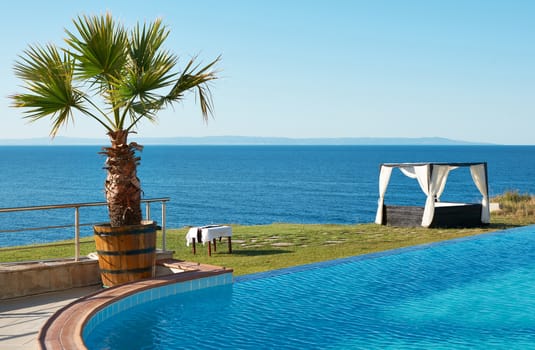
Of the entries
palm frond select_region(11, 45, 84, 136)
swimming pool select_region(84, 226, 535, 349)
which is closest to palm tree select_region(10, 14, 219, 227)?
palm frond select_region(11, 45, 84, 136)

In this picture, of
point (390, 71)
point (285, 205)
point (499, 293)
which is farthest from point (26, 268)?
point (390, 71)

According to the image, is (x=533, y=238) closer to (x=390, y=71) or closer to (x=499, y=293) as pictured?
(x=499, y=293)

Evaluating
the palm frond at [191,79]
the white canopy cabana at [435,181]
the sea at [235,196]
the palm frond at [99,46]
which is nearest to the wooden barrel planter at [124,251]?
the palm frond at [191,79]

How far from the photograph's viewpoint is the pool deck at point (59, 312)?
5543mm

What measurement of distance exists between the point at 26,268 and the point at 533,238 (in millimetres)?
11532

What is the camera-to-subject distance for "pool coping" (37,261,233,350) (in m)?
5.54

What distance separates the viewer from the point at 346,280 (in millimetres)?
9562

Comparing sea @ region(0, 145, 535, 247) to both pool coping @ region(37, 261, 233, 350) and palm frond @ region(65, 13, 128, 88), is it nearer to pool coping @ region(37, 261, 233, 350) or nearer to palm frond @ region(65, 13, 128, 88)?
pool coping @ region(37, 261, 233, 350)

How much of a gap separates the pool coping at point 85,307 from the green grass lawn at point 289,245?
1.81 meters

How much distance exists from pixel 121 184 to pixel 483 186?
→ 530 inches

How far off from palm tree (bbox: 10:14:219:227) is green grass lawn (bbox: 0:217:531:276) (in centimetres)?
228

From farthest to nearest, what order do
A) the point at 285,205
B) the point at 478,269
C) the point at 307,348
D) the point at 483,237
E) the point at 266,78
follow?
1. the point at 266,78
2. the point at 285,205
3. the point at 483,237
4. the point at 478,269
5. the point at 307,348

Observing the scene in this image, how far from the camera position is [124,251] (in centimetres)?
777

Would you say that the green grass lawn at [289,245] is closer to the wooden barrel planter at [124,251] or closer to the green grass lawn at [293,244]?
the green grass lawn at [293,244]
